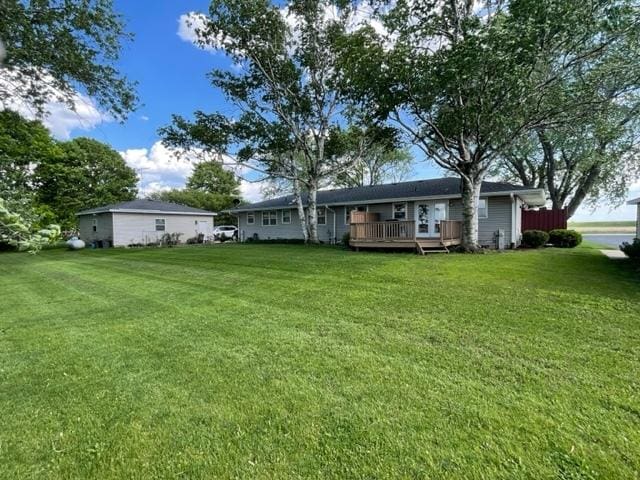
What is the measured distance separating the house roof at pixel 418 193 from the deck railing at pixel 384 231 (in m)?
2.97

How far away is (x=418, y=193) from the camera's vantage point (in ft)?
53.4

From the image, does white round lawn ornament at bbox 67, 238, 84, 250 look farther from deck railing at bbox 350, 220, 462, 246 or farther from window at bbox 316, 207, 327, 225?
deck railing at bbox 350, 220, 462, 246

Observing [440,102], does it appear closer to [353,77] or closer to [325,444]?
[353,77]

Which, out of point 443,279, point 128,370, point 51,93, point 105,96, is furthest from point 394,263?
point 51,93

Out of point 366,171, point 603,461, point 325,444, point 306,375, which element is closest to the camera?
point 603,461

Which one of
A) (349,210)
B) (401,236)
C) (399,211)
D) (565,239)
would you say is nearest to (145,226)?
(349,210)

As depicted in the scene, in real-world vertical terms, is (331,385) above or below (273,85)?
below

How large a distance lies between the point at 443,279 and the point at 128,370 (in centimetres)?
610

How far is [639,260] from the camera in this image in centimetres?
977

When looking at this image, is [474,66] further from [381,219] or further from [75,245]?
[75,245]

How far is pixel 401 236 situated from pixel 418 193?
394cm

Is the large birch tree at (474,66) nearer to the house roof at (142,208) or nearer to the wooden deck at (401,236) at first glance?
the wooden deck at (401,236)

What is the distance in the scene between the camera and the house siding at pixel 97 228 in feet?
73.2

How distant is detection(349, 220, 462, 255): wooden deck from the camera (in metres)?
12.7
